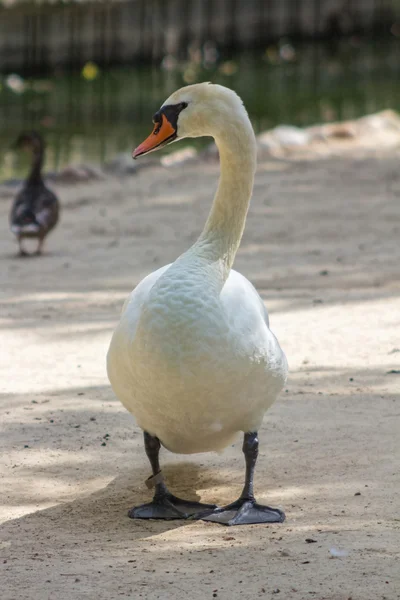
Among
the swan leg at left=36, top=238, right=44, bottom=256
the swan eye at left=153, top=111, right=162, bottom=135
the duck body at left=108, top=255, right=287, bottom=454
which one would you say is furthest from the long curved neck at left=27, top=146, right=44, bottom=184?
the duck body at left=108, top=255, right=287, bottom=454

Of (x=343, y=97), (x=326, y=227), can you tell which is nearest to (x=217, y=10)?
(x=343, y=97)

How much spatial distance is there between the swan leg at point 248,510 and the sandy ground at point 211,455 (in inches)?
2.3

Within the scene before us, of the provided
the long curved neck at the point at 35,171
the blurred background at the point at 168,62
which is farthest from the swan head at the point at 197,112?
the blurred background at the point at 168,62

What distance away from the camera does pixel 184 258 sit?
165 inches

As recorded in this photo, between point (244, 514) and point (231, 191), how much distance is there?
1.27 m

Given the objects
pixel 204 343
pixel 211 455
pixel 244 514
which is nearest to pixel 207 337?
pixel 204 343

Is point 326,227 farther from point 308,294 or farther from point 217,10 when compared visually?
point 217,10

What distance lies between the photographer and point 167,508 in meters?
4.20

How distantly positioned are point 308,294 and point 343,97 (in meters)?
12.7

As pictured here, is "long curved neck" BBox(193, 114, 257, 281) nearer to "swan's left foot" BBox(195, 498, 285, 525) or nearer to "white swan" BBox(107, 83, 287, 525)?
"white swan" BBox(107, 83, 287, 525)

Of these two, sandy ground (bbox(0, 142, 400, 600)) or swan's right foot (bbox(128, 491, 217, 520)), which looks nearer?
sandy ground (bbox(0, 142, 400, 600))

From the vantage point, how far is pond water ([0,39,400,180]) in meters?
16.1

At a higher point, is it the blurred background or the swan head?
the swan head

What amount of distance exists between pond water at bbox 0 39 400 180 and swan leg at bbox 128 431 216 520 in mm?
9845
